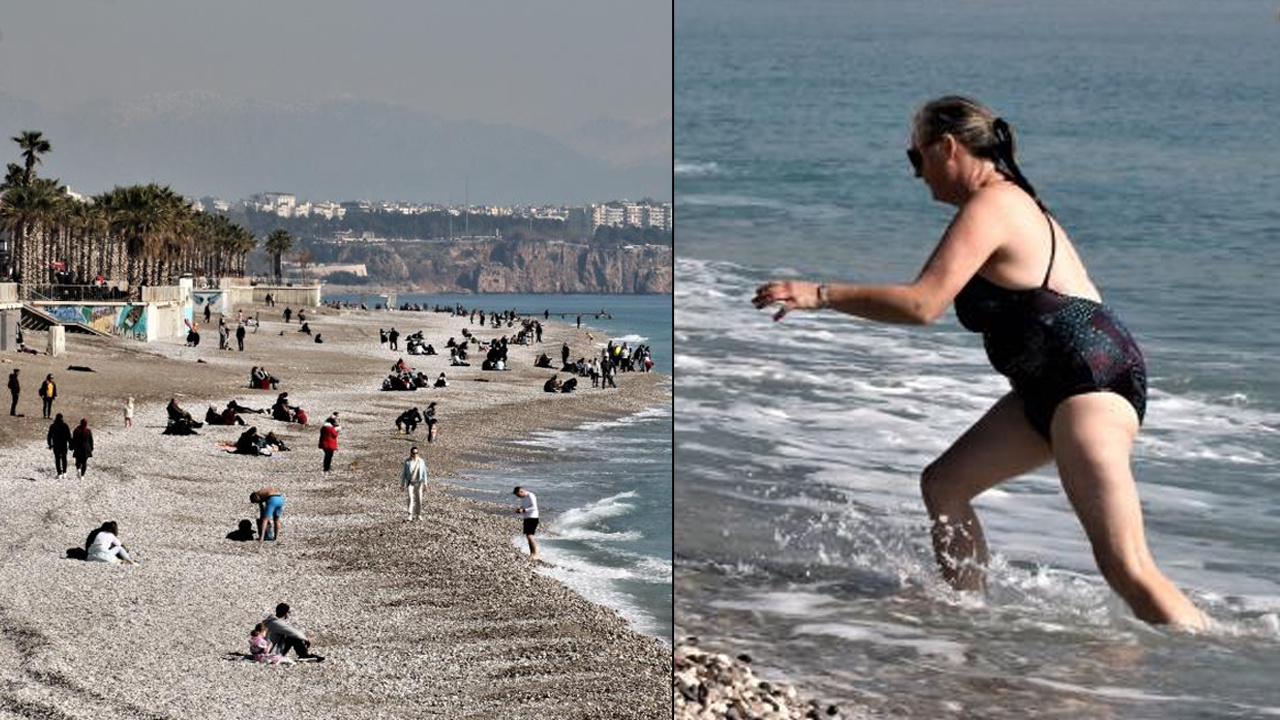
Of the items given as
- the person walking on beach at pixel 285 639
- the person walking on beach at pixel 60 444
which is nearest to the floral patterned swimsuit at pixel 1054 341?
the person walking on beach at pixel 285 639

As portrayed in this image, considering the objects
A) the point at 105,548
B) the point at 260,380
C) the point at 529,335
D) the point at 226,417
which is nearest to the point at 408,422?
the point at 226,417

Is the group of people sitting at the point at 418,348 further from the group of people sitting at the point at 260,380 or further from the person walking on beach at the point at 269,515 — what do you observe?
the person walking on beach at the point at 269,515

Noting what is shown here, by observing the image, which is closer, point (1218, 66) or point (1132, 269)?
point (1132, 269)

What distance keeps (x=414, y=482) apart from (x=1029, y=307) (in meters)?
17.7

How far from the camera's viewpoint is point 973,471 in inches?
120

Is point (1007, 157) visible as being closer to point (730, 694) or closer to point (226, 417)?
point (730, 694)

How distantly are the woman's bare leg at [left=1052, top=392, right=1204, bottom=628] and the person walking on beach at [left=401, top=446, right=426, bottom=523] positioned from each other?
17.3m

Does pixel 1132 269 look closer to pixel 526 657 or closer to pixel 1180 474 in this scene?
pixel 526 657

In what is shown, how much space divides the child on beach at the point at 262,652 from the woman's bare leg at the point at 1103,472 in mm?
9474

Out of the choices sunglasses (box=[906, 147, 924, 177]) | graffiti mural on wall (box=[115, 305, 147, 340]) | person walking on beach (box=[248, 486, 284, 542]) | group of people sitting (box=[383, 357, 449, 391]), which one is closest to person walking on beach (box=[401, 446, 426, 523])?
person walking on beach (box=[248, 486, 284, 542])

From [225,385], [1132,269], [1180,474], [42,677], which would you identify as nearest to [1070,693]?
[1180,474]

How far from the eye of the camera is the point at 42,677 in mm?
10820

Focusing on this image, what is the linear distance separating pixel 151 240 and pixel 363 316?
28.9 m

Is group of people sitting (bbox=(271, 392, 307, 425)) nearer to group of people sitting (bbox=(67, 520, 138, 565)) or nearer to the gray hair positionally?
group of people sitting (bbox=(67, 520, 138, 565))
